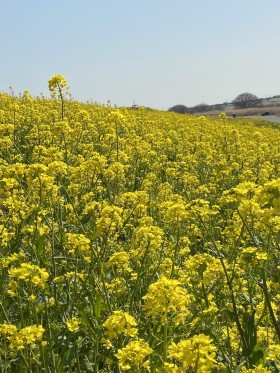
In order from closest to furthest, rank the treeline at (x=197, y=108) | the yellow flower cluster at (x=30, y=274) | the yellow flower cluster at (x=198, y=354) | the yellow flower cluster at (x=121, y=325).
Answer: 1. the yellow flower cluster at (x=198, y=354)
2. the yellow flower cluster at (x=121, y=325)
3. the yellow flower cluster at (x=30, y=274)
4. the treeline at (x=197, y=108)

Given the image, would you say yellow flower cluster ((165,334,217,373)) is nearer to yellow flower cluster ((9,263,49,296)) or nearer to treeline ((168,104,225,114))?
yellow flower cluster ((9,263,49,296))

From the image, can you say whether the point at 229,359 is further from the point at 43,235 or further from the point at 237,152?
the point at 237,152

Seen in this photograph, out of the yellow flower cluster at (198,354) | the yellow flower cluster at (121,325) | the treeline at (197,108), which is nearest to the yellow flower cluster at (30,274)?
the yellow flower cluster at (121,325)

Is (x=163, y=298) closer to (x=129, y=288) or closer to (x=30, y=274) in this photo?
(x=30, y=274)

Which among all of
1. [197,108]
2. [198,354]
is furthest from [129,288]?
[197,108]

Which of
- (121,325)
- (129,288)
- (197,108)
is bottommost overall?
(129,288)

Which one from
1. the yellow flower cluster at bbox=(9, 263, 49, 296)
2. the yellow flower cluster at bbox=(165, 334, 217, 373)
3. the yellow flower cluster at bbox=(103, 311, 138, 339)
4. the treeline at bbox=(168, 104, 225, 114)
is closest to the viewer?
the yellow flower cluster at bbox=(165, 334, 217, 373)

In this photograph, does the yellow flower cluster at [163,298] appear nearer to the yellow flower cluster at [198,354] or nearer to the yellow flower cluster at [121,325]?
the yellow flower cluster at [121,325]

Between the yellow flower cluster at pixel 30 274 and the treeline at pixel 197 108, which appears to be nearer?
the yellow flower cluster at pixel 30 274

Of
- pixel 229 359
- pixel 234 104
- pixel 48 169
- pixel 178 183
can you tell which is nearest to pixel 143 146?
pixel 178 183

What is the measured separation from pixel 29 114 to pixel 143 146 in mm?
3170

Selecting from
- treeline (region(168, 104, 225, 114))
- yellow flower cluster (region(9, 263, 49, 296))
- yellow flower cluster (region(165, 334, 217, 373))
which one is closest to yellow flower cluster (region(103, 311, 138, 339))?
yellow flower cluster (region(165, 334, 217, 373))

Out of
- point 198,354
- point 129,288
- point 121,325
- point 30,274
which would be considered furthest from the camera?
point 129,288

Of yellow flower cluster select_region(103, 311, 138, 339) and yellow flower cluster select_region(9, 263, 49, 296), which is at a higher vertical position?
yellow flower cluster select_region(9, 263, 49, 296)
